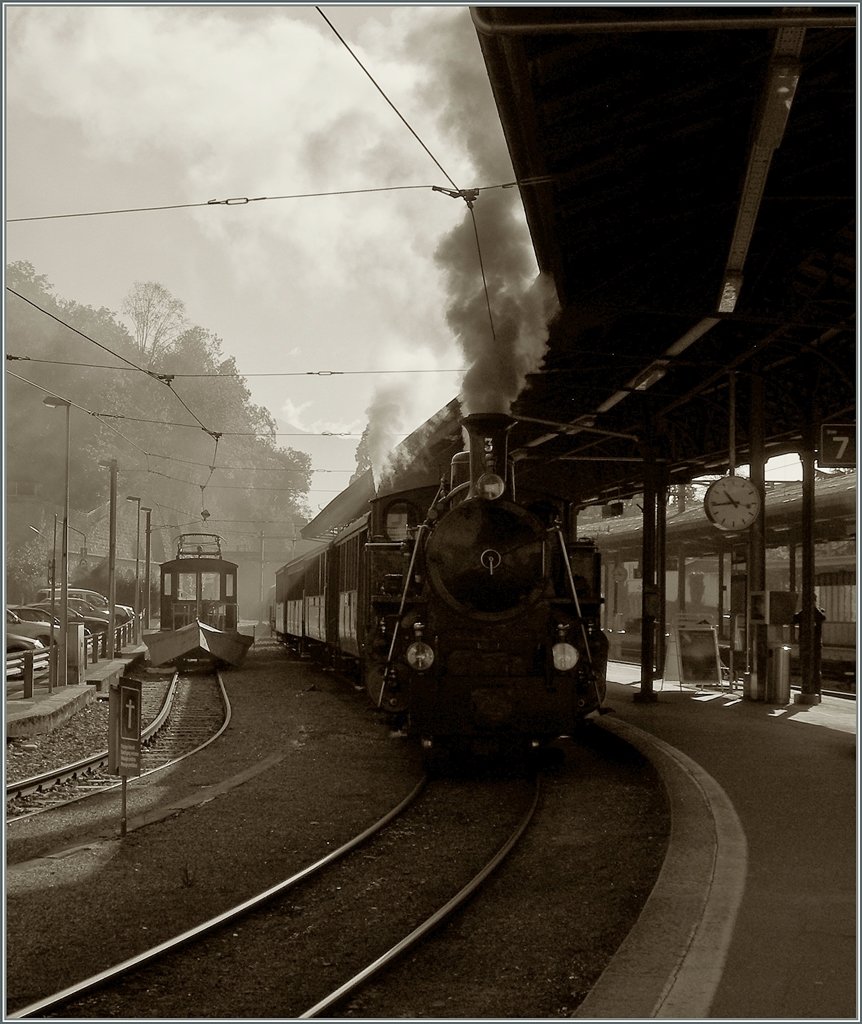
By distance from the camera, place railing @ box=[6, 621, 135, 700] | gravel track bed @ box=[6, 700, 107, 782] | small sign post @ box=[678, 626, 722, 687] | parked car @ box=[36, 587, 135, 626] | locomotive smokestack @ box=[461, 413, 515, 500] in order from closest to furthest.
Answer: locomotive smokestack @ box=[461, 413, 515, 500] < gravel track bed @ box=[6, 700, 107, 782] < railing @ box=[6, 621, 135, 700] < small sign post @ box=[678, 626, 722, 687] < parked car @ box=[36, 587, 135, 626]

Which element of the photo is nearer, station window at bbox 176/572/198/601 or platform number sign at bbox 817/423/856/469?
platform number sign at bbox 817/423/856/469

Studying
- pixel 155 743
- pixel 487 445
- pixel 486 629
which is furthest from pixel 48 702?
pixel 487 445

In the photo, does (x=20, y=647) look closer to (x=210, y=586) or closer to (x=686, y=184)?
(x=210, y=586)

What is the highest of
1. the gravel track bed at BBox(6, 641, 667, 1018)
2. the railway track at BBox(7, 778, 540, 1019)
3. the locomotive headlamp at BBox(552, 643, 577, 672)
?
the locomotive headlamp at BBox(552, 643, 577, 672)

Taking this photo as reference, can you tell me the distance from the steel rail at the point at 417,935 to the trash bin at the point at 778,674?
731 cm

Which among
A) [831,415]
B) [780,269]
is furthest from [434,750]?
[831,415]

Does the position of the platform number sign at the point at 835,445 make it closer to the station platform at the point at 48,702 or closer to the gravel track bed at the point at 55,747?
the gravel track bed at the point at 55,747

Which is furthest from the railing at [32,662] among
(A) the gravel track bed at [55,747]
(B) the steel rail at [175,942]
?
(B) the steel rail at [175,942]

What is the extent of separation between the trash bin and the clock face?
2.15 m

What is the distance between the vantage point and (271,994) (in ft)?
14.6

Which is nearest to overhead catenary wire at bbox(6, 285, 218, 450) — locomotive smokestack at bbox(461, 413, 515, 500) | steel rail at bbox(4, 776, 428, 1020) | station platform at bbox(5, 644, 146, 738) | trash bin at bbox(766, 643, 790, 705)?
station platform at bbox(5, 644, 146, 738)

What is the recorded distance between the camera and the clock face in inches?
490

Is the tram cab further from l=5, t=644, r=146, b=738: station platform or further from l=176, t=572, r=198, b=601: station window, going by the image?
l=5, t=644, r=146, b=738: station platform

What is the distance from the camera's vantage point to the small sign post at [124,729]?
7.59 metres
